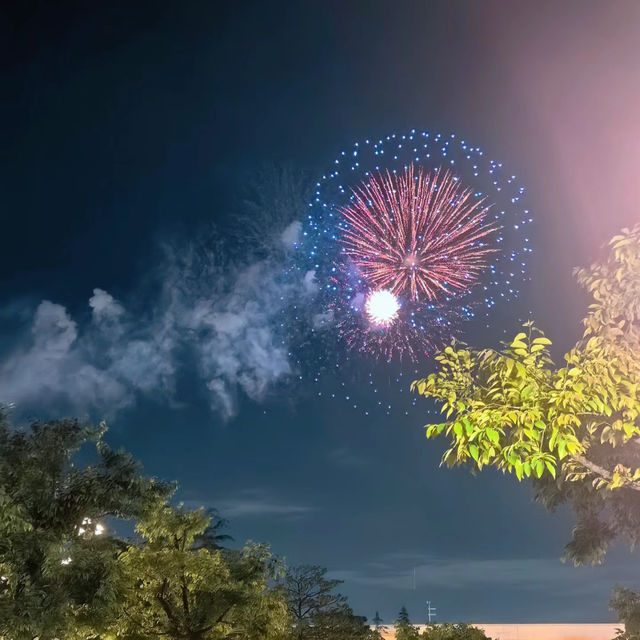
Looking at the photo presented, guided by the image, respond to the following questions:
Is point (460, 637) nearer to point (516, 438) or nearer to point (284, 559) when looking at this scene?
point (284, 559)

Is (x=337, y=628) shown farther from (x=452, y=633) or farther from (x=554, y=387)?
(x=554, y=387)

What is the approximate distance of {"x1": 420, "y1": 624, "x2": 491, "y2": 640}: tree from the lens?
29.7 m

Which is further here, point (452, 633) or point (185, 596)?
point (452, 633)

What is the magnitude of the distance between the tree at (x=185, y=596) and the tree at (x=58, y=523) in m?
1.33

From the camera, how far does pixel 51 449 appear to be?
20344 mm

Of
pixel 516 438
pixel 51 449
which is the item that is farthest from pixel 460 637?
pixel 516 438

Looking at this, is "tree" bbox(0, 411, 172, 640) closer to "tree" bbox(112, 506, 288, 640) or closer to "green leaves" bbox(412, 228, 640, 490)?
"tree" bbox(112, 506, 288, 640)

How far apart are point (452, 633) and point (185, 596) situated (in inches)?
500

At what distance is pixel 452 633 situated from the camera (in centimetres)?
3014

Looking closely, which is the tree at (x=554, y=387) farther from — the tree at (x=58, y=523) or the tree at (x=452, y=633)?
the tree at (x=452, y=633)

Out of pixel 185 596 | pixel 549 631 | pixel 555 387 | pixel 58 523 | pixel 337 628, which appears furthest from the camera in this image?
pixel 549 631

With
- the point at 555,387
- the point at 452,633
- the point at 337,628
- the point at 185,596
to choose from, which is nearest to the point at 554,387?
the point at 555,387

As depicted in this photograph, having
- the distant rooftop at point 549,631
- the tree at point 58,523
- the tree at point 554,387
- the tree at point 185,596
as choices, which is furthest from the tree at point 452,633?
the distant rooftop at point 549,631

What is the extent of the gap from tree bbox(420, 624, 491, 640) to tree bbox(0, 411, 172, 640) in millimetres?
14174
